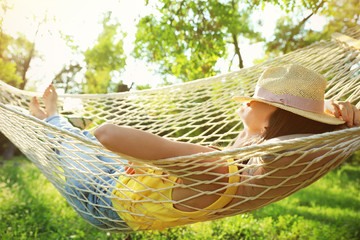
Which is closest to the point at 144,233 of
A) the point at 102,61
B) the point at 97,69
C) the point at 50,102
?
the point at 50,102

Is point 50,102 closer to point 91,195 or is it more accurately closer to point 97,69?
point 91,195

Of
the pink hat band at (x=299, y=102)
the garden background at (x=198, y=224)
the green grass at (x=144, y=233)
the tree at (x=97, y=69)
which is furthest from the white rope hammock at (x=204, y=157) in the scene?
the tree at (x=97, y=69)

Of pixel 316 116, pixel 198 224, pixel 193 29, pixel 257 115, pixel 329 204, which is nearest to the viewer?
pixel 316 116

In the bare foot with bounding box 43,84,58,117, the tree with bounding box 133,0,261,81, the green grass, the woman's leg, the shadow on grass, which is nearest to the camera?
the woman's leg

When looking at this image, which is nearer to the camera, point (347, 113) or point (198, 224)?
point (347, 113)

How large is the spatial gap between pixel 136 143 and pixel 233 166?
30 centimetres

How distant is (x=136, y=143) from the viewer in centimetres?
91

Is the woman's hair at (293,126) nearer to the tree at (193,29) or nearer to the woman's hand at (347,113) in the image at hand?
the woman's hand at (347,113)

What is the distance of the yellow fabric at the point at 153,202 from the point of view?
1048 mm

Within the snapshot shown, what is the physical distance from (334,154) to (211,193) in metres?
0.36

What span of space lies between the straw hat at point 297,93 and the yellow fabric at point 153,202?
0.77 ft

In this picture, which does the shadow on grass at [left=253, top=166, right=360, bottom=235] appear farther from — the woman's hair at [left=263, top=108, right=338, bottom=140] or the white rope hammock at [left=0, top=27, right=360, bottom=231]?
the woman's hair at [left=263, top=108, right=338, bottom=140]

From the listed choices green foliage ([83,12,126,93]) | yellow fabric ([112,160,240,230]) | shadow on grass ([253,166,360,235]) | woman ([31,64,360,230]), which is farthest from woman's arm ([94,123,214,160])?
green foliage ([83,12,126,93])

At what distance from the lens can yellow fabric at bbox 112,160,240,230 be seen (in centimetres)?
105
